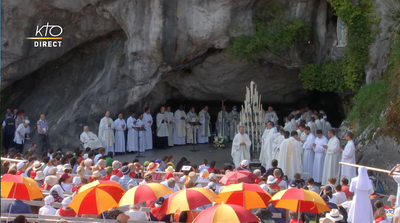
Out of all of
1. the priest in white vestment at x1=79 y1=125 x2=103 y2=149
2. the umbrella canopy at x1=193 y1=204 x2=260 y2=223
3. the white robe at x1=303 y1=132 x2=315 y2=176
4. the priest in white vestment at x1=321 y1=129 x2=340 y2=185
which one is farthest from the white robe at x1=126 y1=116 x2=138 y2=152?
the umbrella canopy at x1=193 y1=204 x2=260 y2=223

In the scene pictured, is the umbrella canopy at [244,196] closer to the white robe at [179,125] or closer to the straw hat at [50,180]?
the straw hat at [50,180]

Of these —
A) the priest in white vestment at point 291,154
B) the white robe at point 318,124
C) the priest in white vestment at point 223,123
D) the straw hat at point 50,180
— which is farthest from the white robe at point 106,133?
the straw hat at point 50,180

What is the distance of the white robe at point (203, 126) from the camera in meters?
24.8

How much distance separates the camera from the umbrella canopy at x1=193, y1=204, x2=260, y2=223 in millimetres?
7938

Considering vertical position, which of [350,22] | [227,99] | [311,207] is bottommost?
[311,207]

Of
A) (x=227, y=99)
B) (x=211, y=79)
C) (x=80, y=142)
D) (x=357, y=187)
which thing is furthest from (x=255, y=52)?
(x=357, y=187)

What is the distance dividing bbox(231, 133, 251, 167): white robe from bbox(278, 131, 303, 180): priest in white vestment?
4.86ft

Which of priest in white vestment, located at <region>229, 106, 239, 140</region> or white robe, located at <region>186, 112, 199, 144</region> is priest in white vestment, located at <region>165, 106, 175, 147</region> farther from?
priest in white vestment, located at <region>229, 106, 239, 140</region>

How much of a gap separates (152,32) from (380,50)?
311 inches

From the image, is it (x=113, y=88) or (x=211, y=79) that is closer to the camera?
(x=113, y=88)

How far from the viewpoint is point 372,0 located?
1888 cm

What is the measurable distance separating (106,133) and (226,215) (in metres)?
14.4

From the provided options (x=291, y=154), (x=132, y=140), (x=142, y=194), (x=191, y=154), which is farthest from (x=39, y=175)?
(x=191, y=154)

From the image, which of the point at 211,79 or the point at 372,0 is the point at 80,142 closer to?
the point at 211,79
